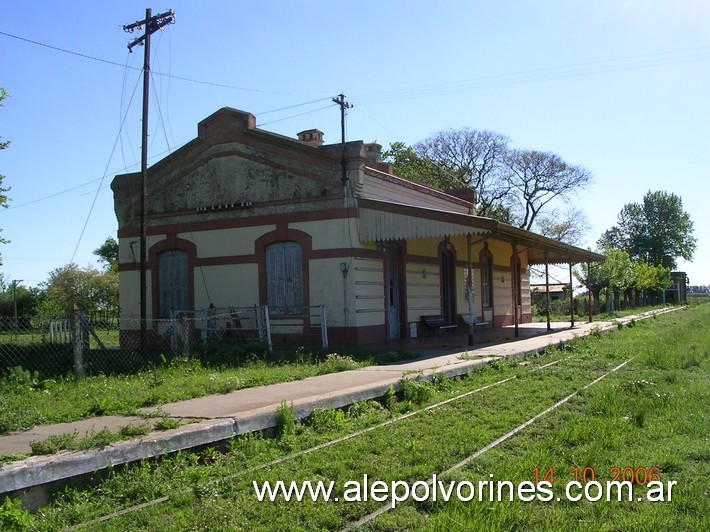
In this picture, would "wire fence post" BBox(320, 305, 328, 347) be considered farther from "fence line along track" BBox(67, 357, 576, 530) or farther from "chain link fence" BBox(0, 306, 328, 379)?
"fence line along track" BBox(67, 357, 576, 530)

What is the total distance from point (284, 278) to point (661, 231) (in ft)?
310

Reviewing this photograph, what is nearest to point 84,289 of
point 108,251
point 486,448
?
point 108,251

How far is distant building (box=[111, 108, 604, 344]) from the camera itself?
62.6 feet

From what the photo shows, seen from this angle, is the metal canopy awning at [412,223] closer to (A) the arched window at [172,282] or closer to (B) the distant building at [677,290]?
(A) the arched window at [172,282]

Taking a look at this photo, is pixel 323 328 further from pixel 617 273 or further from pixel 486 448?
pixel 617 273

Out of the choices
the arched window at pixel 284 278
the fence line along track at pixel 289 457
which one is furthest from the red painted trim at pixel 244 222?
the fence line along track at pixel 289 457

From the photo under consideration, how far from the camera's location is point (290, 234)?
65.8 feet

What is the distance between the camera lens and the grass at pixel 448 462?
5145 mm

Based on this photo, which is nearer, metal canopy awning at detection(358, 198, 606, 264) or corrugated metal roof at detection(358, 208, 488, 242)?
metal canopy awning at detection(358, 198, 606, 264)

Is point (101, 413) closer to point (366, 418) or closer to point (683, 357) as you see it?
point (366, 418)

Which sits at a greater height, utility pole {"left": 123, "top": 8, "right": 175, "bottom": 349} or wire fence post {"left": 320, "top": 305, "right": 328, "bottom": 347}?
utility pole {"left": 123, "top": 8, "right": 175, "bottom": 349}

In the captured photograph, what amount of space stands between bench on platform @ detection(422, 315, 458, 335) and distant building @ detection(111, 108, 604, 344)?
0.27 meters

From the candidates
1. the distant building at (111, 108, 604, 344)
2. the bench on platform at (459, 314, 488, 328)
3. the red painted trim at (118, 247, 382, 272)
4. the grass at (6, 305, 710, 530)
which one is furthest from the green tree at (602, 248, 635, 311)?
the grass at (6, 305, 710, 530)

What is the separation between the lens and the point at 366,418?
9.21m
